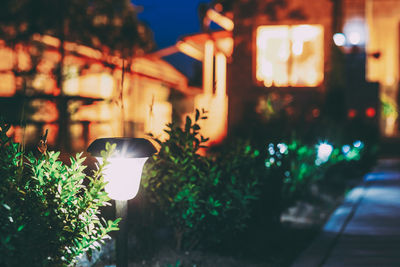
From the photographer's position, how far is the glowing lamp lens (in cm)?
342

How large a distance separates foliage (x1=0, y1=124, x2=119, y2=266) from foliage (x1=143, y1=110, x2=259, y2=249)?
5.12 feet

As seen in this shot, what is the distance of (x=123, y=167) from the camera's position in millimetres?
3422

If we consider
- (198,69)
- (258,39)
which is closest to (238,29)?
(258,39)

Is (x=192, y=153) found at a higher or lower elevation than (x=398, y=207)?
higher

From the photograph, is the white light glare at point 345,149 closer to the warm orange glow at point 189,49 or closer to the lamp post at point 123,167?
the warm orange glow at point 189,49

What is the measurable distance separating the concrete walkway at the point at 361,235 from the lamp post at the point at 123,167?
2.43 meters

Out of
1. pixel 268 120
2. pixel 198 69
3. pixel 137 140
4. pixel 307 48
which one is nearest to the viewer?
pixel 137 140

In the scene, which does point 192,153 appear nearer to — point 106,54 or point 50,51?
point 106,54

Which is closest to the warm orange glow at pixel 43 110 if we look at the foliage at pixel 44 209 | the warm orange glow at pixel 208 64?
the foliage at pixel 44 209

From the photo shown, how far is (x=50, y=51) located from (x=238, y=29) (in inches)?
225

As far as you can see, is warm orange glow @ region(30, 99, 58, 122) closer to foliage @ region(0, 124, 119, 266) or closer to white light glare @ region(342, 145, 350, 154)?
foliage @ region(0, 124, 119, 266)

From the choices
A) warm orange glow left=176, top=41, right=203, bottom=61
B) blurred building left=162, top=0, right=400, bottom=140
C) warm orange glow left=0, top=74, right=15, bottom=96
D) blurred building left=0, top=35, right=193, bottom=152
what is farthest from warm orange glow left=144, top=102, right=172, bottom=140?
blurred building left=162, top=0, right=400, bottom=140

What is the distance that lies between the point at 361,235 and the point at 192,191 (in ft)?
9.54

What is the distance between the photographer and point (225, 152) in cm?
583
